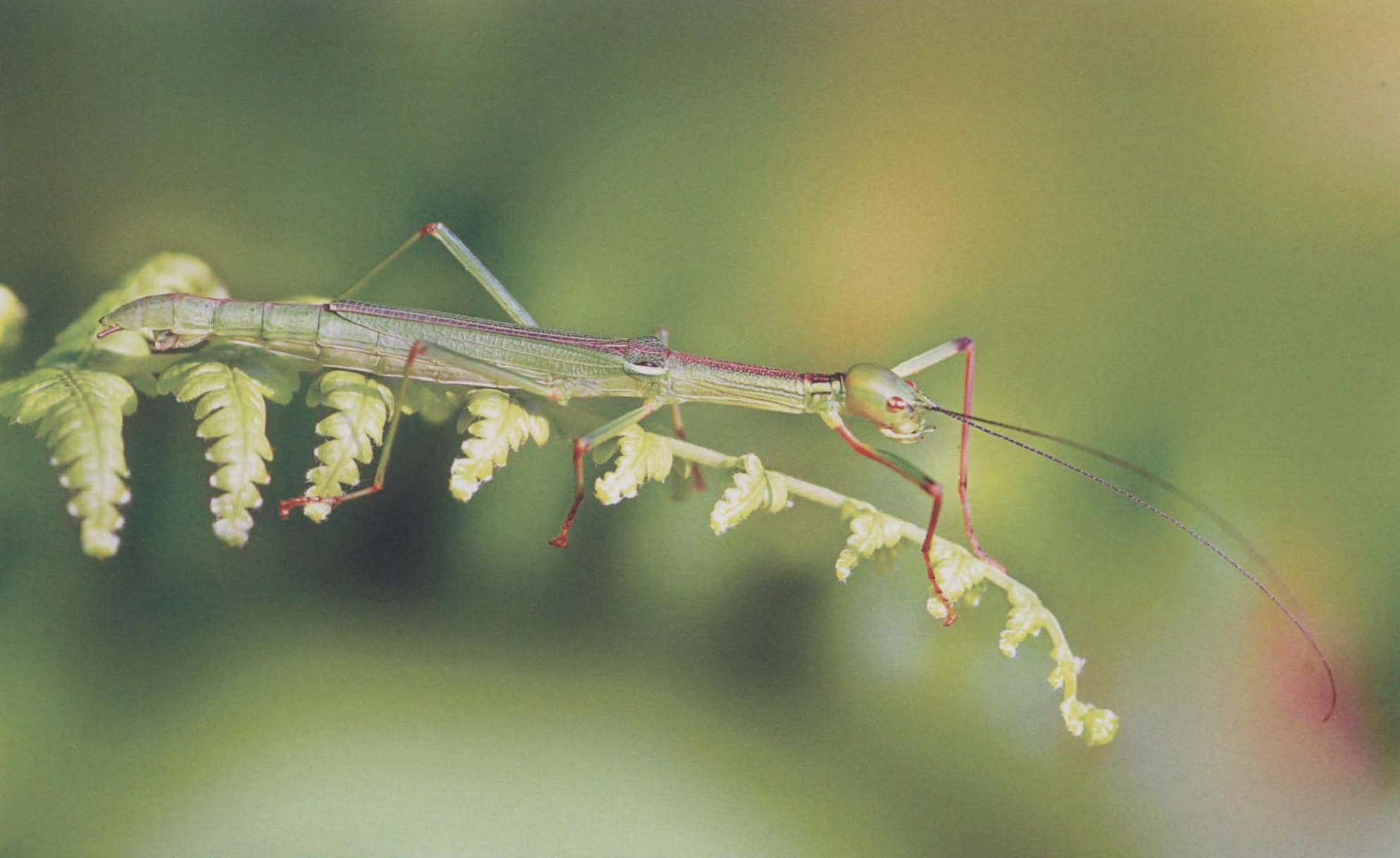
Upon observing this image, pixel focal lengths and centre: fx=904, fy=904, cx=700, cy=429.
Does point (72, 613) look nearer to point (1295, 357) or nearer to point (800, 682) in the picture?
point (800, 682)

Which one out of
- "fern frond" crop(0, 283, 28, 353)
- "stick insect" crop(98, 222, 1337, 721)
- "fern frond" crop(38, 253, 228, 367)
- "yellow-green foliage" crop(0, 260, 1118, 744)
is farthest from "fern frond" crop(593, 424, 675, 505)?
"fern frond" crop(0, 283, 28, 353)

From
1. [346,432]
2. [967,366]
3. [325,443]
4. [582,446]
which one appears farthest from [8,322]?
[967,366]

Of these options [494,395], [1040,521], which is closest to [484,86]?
[494,395]

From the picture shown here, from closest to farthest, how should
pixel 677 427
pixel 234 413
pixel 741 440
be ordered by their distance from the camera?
pixel 234 413 < pixel 677 427 < pixel 741 440

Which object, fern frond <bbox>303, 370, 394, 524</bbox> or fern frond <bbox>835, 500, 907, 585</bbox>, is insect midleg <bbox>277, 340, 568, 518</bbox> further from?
fern frond <bbox>835, 500, 907, 585</bbox>

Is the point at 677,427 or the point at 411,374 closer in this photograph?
the point at 411,374

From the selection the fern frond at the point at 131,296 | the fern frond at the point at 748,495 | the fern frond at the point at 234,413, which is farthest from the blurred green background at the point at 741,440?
the fern frond at the point at 748,495

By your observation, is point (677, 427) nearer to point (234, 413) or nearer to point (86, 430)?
point (234, 413)
